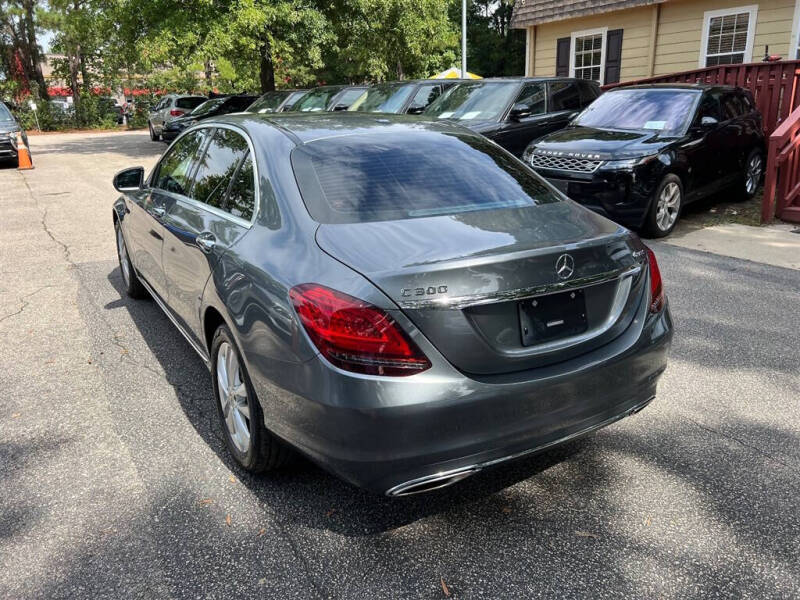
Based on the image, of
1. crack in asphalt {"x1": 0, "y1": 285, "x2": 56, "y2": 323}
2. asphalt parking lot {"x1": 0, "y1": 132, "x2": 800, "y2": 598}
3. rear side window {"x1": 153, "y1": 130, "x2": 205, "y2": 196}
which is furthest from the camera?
crack in asphalt {"x1": 0, "y1": 285, "x2": 56, "y2": 323}

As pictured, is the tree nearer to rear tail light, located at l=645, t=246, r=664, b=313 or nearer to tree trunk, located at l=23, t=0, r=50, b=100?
tree trunk, located at l=23, t=0, r=50, b=100

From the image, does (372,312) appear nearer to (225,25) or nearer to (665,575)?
(665,575)

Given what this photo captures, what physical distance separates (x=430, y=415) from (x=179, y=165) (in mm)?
2904

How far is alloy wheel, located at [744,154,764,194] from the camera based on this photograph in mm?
9648

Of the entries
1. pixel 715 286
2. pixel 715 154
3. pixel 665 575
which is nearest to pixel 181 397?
pixel 665 575

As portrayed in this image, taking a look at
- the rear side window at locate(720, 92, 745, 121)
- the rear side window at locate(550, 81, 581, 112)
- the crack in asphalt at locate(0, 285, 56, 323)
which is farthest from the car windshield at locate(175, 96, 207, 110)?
the rear side window at locate(720, 92, 745, 121)

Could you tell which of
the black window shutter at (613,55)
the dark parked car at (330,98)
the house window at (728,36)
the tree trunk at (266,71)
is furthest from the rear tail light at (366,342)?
the tree trunk at (266,71)

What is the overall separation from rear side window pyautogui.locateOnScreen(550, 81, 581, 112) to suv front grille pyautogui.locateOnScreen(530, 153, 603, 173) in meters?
2.65

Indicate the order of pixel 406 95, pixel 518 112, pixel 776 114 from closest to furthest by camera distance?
pixel 518 112, pixel 776 114, pixel 406 95

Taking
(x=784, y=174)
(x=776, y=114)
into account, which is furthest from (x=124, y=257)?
(x=776, y=114)

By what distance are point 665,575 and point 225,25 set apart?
677 inches

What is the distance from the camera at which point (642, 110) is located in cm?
877

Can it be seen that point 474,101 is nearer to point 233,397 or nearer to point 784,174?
point 784,174

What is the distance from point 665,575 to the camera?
244cm
